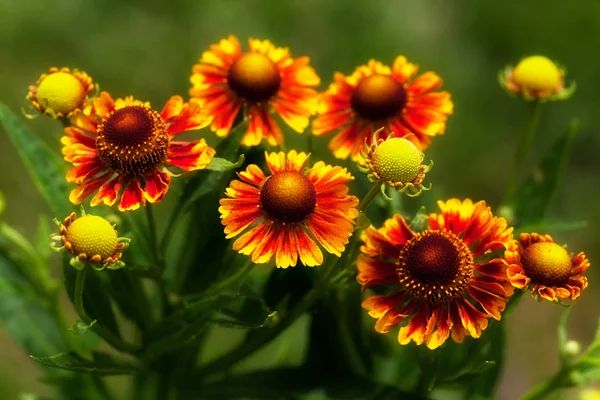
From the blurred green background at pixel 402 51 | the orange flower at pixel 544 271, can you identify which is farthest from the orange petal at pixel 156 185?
the blurred green background at pixel 402 51

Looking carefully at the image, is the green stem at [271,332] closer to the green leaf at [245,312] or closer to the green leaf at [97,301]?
the green leaf at [245,312]

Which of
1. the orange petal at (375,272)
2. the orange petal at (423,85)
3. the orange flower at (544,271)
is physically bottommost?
A: the orange petal at (375,272)

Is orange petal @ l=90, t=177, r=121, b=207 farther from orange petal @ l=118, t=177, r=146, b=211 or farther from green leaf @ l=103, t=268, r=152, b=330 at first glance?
green leaf @ l=103, t=268, r=152, b=330

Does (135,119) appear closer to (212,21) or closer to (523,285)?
(523,285)

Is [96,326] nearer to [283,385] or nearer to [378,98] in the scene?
[283,385]

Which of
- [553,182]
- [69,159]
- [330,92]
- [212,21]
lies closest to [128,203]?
[69,159]

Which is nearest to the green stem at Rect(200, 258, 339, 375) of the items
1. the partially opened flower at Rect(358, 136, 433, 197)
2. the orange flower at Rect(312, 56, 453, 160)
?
the partially opened flower at Rect(358, 136, 433, 197)
